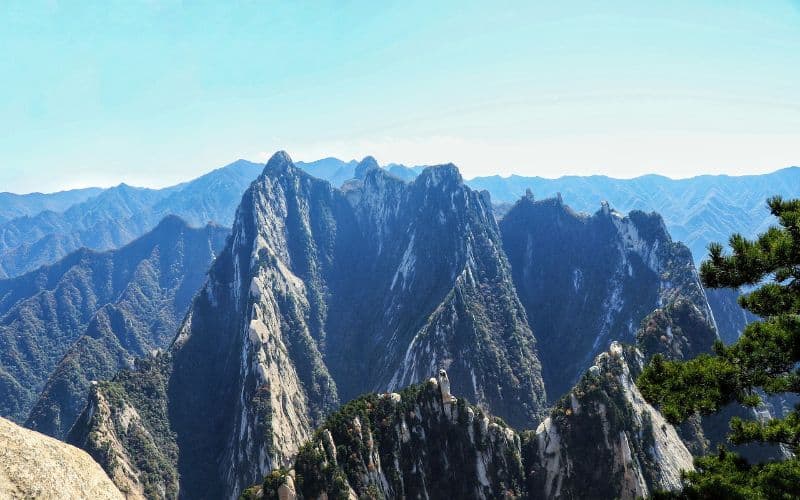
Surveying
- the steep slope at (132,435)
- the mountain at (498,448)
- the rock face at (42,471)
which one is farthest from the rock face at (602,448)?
the steep slope at (132,435)

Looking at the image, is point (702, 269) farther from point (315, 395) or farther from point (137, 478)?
point (315, 395)

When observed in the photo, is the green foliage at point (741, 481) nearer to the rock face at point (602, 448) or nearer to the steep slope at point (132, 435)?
the rock face at point (602, 448)

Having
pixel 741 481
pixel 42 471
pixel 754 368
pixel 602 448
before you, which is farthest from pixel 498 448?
pixel 754 368

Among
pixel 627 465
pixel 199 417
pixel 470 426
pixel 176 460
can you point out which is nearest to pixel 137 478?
pixel 176 460

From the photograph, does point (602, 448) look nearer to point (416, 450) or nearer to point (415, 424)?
point (416, 450)

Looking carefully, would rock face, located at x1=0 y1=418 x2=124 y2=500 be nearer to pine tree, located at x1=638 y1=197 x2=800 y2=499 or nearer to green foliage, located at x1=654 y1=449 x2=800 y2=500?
Result: green foliage, located at x1=654 y1=449 x2=800 y2=500
